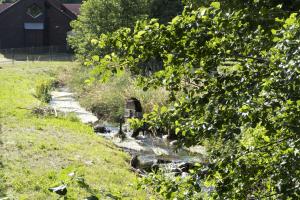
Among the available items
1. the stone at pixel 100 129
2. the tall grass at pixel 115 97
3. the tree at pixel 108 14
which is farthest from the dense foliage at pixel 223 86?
the tree at pixel 108 14

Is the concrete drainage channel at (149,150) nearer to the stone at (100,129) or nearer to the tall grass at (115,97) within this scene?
the stone at (100,129)

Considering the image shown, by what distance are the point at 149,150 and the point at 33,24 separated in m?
39.3

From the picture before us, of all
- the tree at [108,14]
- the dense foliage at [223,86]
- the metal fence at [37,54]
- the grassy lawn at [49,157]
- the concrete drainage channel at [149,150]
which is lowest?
the concrete drainage channel at [149,150]

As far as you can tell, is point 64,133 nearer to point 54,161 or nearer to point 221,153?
point 54,161

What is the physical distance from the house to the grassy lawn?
1325 inches

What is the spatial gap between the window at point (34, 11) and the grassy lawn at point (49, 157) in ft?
112

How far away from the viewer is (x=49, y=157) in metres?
12.0

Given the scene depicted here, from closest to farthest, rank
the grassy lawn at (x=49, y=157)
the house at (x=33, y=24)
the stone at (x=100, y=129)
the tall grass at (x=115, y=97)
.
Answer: the grassy lawn at (x=49, y=157) → the stone at (x=100, y=129) → the tall grass at (x=115, y=97) → the house at (x=33, y=24)

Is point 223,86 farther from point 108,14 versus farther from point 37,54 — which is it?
point 37,54

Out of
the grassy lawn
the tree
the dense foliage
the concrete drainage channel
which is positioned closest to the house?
the tree

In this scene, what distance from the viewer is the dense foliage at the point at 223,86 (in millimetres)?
3365

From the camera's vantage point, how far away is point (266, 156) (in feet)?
12.6

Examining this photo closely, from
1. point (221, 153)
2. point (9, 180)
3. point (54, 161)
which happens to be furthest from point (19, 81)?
point (221, 153)

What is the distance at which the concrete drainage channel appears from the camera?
13570 millimetres
